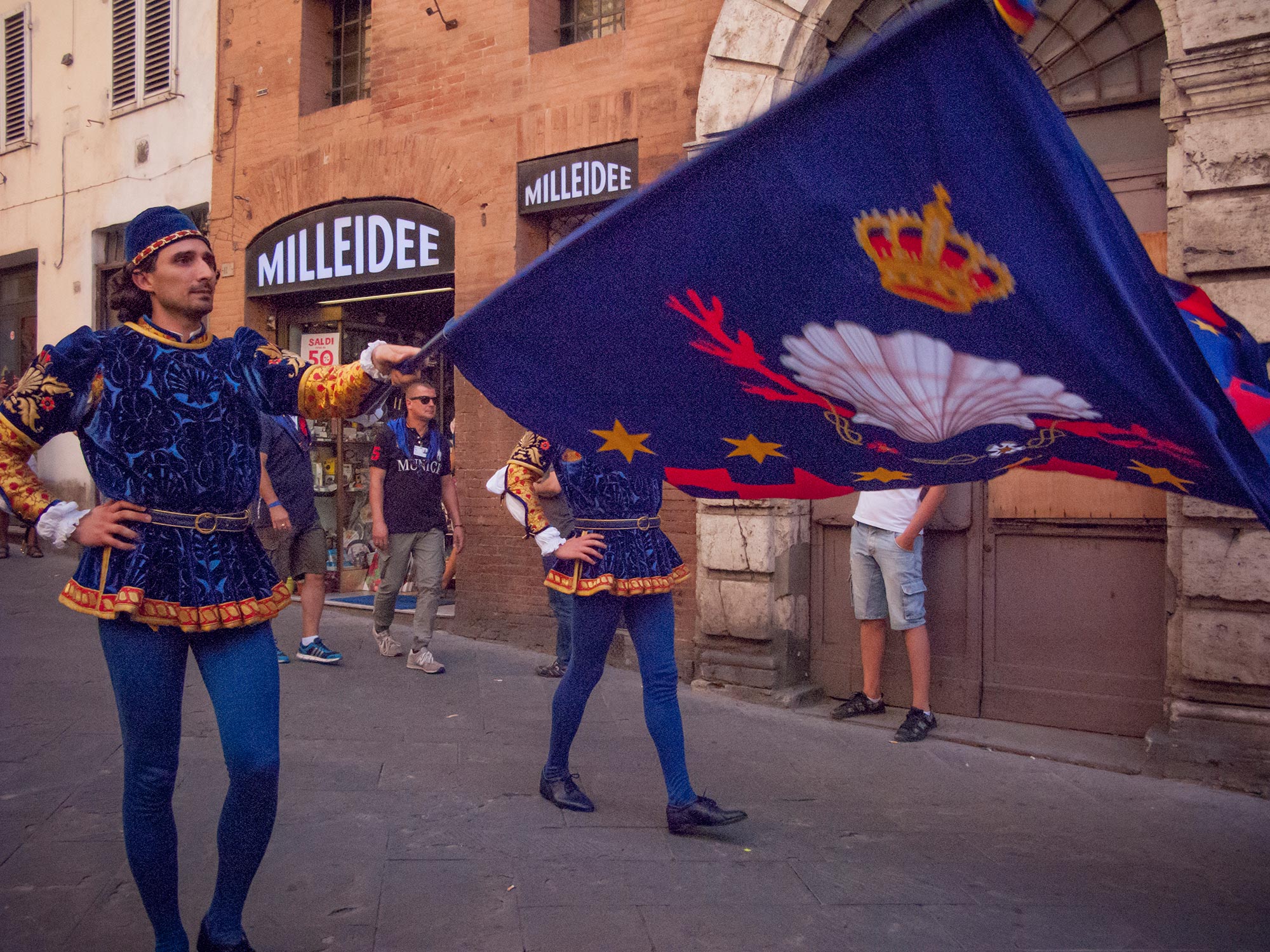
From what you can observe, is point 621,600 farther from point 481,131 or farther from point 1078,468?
point 481,131

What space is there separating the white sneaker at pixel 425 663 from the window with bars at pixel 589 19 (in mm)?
4841

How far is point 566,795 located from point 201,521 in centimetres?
223

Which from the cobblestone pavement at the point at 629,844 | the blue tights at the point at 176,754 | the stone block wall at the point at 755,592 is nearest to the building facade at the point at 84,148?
the stone block wall at the point at 755,592

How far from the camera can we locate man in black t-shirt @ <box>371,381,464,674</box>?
7.14 meters

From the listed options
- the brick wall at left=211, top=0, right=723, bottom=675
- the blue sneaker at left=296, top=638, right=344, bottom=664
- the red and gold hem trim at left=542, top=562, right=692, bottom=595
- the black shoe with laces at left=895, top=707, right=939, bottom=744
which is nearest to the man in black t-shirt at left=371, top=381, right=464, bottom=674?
the blue sneaker at left=296, top=638, right=344, bottom=664

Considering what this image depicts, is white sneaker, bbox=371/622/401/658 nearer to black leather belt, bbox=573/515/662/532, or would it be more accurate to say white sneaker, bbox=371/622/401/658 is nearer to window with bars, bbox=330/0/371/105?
black leather belt, bbox=573/515/662/532

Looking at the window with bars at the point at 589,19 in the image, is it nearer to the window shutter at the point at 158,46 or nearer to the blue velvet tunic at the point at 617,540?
the blue velvet tunic at the point at 617,540

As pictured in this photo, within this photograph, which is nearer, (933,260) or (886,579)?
(933,260)

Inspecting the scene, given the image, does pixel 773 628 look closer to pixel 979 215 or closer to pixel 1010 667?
pixel 1010 667

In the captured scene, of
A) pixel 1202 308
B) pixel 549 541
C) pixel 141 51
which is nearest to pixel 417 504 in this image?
pixel 549 541

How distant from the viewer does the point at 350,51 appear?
1016cm

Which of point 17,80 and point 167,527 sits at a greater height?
point 17,80

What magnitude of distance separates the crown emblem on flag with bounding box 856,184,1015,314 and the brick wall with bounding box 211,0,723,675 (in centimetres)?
481

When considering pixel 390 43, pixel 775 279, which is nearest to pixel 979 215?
pixel 775 279
